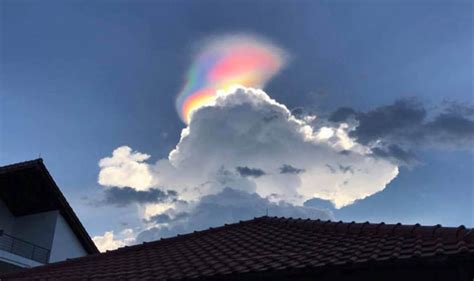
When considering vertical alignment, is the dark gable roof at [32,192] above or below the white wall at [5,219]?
above

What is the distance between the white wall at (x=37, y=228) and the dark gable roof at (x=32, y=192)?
0.32 m

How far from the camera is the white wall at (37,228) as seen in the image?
23.8m

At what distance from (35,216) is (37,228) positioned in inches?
28.6

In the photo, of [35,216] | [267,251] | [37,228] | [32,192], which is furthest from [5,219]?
[267,251]

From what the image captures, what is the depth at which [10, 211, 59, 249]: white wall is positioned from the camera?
23.8m

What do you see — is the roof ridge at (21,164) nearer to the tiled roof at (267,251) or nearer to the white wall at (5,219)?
the white wall at (5,219)

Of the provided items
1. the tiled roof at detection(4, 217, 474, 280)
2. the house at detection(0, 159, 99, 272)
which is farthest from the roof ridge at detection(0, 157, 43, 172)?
the tiled roof at detection(4, 217, 474, 280)

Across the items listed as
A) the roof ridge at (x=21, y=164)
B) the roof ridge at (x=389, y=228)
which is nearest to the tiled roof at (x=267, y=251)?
the roof ridge at (x=389, y=228)

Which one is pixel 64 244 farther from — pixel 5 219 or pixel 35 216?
pixel 5 219

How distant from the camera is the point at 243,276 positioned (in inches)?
315

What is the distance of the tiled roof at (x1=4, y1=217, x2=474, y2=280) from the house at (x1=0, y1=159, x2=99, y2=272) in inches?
462

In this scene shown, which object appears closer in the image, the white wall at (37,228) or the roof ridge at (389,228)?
the roof ridge at (389,228)

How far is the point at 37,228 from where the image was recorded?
2408cm

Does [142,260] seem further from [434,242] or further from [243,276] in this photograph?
[434,242]
